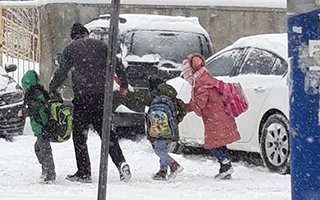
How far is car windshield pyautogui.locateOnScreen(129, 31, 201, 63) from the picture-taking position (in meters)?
14.0

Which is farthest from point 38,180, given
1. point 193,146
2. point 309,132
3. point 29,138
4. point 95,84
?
point 309,132

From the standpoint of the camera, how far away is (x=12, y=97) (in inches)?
548

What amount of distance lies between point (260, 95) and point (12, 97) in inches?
188

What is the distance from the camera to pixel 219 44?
1970cm

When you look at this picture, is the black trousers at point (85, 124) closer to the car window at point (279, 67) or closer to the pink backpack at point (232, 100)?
the pink backpack at point (232, 100)

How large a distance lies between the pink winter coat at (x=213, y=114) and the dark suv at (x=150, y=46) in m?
3.53

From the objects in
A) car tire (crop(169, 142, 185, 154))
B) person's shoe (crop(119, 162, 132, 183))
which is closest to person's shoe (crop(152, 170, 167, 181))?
person's shoe (crop(119, 162, 132, 183))

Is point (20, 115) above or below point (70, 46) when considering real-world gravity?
below

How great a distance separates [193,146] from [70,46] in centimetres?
306

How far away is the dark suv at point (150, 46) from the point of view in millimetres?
13438

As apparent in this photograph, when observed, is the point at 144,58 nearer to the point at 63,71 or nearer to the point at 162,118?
the point at 162,118

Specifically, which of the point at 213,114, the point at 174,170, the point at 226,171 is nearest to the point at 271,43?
the point at 213,114

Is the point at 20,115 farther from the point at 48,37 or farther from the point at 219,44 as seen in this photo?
the point at 219,44

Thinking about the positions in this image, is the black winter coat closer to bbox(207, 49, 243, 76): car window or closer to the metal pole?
bbox(207, 49, 243, 76): car window
